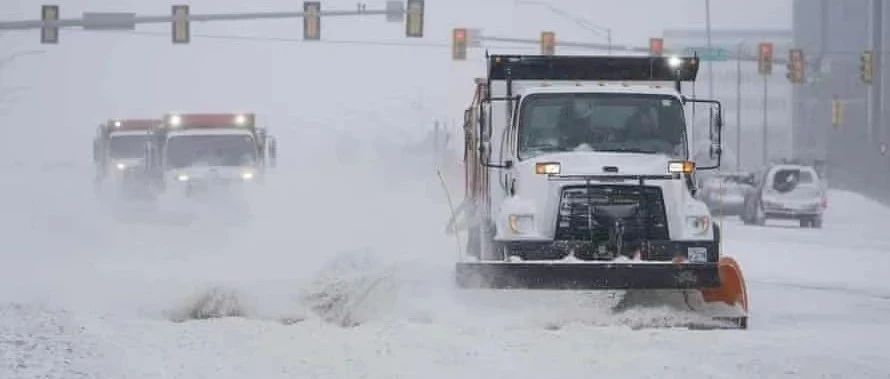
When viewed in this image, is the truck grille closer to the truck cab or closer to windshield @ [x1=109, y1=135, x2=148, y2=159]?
the truck cab

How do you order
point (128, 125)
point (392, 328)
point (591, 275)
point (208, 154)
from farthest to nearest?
point (128, 125), point (208, 154), point (591, 275), point (392, 328)

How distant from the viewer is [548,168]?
1461 centimetres

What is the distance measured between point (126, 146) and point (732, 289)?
31798 millimetres

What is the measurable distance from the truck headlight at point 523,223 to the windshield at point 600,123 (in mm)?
893

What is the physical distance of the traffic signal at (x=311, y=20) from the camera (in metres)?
39.2

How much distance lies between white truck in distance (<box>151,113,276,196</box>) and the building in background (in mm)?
50857

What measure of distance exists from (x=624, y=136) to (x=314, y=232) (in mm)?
13212

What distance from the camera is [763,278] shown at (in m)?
21.9

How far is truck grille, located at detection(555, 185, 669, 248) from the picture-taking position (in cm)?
1441

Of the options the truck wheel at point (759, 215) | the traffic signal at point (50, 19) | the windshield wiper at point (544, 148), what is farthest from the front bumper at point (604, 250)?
the truck wheel at point (759, 215)

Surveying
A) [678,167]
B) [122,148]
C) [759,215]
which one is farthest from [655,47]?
[678,167]

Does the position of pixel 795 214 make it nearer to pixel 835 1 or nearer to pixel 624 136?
pixel 624 136

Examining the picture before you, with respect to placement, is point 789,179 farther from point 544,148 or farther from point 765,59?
point 544,148

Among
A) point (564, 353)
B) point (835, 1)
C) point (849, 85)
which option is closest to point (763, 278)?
point (564, 353)
